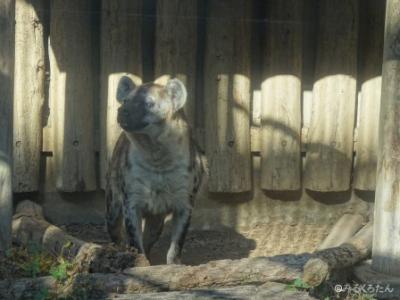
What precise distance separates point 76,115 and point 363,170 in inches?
96.4

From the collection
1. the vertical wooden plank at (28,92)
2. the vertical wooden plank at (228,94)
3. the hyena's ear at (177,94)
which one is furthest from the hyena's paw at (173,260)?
the vertical wooden plank at (28,92)

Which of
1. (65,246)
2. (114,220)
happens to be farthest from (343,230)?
(65,246)

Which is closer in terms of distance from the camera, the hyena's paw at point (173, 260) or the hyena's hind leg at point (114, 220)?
the hyena's paw at point (173, 260)

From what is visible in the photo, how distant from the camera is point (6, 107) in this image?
5938 millimetres

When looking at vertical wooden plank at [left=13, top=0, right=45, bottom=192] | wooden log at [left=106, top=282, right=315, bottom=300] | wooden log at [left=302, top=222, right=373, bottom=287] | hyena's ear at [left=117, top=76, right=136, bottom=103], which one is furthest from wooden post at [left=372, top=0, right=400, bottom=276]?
vertical wooden plank at [left=13, top=0, right=45, bottom=192]

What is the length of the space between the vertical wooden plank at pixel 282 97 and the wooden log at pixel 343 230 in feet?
1.69

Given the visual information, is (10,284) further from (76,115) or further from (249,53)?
(249,53)

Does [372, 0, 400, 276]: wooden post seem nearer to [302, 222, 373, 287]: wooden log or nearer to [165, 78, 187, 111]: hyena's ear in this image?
[302, 222, 373, 287]: wooden log

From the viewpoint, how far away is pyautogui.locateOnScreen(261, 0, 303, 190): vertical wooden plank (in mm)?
8109

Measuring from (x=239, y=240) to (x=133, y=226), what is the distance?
145 centimetres

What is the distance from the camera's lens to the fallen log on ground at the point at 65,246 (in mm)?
5754

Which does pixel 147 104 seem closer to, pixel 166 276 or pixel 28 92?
pixel 28 92

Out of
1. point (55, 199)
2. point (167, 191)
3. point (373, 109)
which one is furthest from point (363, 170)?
point (55, 199)

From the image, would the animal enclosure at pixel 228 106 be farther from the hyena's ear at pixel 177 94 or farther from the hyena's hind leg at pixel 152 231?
the hyena's ear at pixel 177 94
